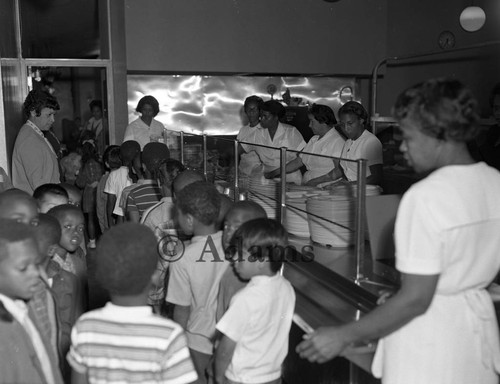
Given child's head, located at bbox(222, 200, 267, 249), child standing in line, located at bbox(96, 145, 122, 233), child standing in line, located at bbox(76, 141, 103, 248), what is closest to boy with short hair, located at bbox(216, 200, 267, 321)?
child's head, located at bbox(222, 200, 267, 249)

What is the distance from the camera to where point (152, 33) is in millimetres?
5922

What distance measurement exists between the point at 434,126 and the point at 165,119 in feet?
17.2

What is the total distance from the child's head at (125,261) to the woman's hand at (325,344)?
0.35 meters

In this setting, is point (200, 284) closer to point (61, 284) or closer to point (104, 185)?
point (61, 284)

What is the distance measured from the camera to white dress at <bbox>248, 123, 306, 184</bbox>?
3.50 metres

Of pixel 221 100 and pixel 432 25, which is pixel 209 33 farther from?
pixel 432 25

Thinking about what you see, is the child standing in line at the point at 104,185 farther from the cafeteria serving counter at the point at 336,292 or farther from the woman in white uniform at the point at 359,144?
the cafeteria serving counter at the point at 336,292

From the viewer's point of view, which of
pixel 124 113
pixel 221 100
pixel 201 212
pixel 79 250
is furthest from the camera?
pixel 221 100

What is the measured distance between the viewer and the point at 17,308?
4.24 ft

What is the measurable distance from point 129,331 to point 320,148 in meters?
2.29

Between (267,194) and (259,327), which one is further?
(267,194)

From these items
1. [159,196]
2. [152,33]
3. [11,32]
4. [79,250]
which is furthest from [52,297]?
[152,33]

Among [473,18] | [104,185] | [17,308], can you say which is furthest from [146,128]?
[17,308]

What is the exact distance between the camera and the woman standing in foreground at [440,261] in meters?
1.10
